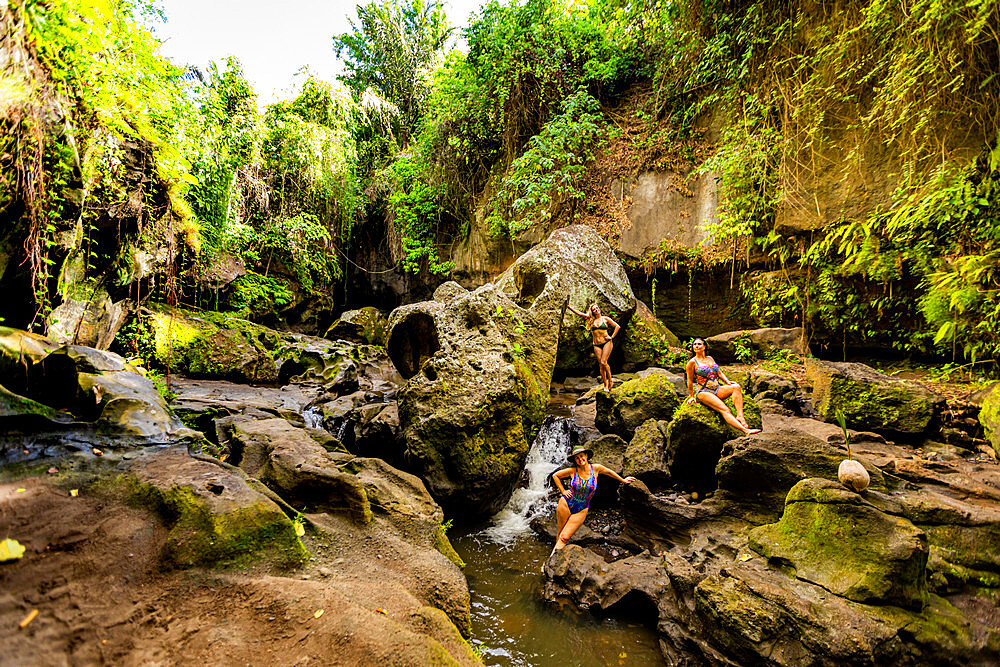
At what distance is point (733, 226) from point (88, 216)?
11149 mm

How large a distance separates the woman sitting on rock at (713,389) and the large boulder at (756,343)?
4031mm

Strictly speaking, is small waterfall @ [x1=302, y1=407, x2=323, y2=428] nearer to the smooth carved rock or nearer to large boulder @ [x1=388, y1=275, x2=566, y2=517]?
large boulder @ [x1=388, y1=275, x2=566, y2=517]

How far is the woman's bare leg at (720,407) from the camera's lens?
16.9 feet

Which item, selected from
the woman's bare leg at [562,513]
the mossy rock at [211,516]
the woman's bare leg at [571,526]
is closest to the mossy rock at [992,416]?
the woman's bare leg at [571,526]

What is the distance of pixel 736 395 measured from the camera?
5387mm

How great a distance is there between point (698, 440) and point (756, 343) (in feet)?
17.3

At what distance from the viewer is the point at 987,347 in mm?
5824

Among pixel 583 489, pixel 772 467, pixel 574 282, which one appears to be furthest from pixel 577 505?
pixel 574 282

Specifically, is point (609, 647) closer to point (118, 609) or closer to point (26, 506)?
point (118, 609)

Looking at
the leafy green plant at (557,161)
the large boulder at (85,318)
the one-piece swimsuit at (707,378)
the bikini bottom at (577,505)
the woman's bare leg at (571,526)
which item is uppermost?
the leafy green plant at (557,161)

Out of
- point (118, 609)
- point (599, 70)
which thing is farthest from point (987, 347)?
point (599, 70)

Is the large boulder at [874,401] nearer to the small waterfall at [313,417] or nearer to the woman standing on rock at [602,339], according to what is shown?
the woman standing on rock at [602,339]

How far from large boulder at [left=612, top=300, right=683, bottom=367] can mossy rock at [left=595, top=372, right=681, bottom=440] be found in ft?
10.2

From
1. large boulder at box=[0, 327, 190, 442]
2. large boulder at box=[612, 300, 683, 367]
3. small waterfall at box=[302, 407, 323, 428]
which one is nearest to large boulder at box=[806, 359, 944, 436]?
large boulder at box=[612, 300, 683, 367]
